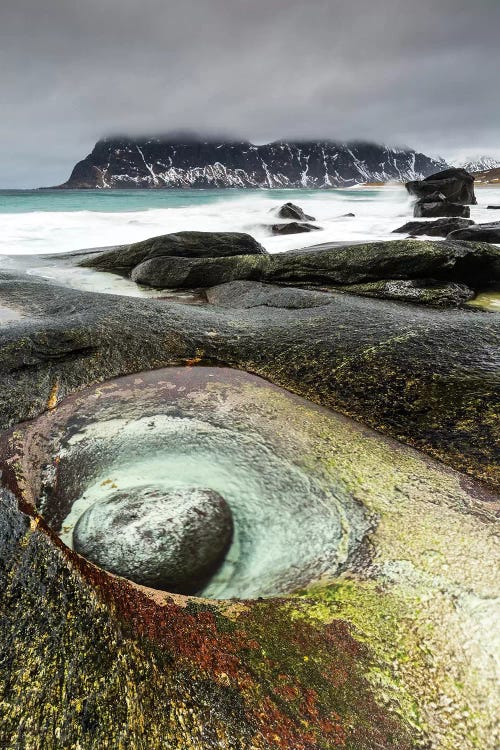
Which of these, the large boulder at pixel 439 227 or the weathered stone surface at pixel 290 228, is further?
the weathered stone surface at pixel 290 228

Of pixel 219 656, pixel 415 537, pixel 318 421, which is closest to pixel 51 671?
pixel 219 656

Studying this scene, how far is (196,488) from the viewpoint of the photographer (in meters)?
3.19

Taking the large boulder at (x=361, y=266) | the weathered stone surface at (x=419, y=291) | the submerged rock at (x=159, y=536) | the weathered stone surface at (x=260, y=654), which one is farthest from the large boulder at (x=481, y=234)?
the submerged rock at (x=159, y=536)

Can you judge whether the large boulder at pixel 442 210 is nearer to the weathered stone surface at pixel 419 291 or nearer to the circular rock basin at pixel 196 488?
the weathered stone surface at pixel 419 291

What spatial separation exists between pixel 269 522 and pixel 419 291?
19.5 ft

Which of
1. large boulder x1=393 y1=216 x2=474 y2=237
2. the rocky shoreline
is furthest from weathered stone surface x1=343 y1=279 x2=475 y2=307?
large boulder x1=393 y1=216 x2=474 y2=237

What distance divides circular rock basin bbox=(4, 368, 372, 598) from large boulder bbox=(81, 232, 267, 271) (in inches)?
283

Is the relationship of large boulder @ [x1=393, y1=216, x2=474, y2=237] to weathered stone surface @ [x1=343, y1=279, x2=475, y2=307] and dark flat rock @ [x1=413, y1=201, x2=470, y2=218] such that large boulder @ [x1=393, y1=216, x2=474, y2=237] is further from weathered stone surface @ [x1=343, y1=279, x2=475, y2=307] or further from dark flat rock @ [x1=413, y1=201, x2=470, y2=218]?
weathered stone surface @ [x1=343, y1=279, x2=475, y2=307]

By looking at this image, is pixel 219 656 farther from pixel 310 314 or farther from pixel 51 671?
pixel 310 314

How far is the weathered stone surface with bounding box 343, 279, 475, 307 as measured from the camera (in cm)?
729

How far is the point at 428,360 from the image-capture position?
4.46 meters

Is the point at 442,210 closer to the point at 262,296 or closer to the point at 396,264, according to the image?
the point at 396,264

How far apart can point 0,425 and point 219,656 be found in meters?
2.85

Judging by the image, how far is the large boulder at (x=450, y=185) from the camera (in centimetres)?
3384
